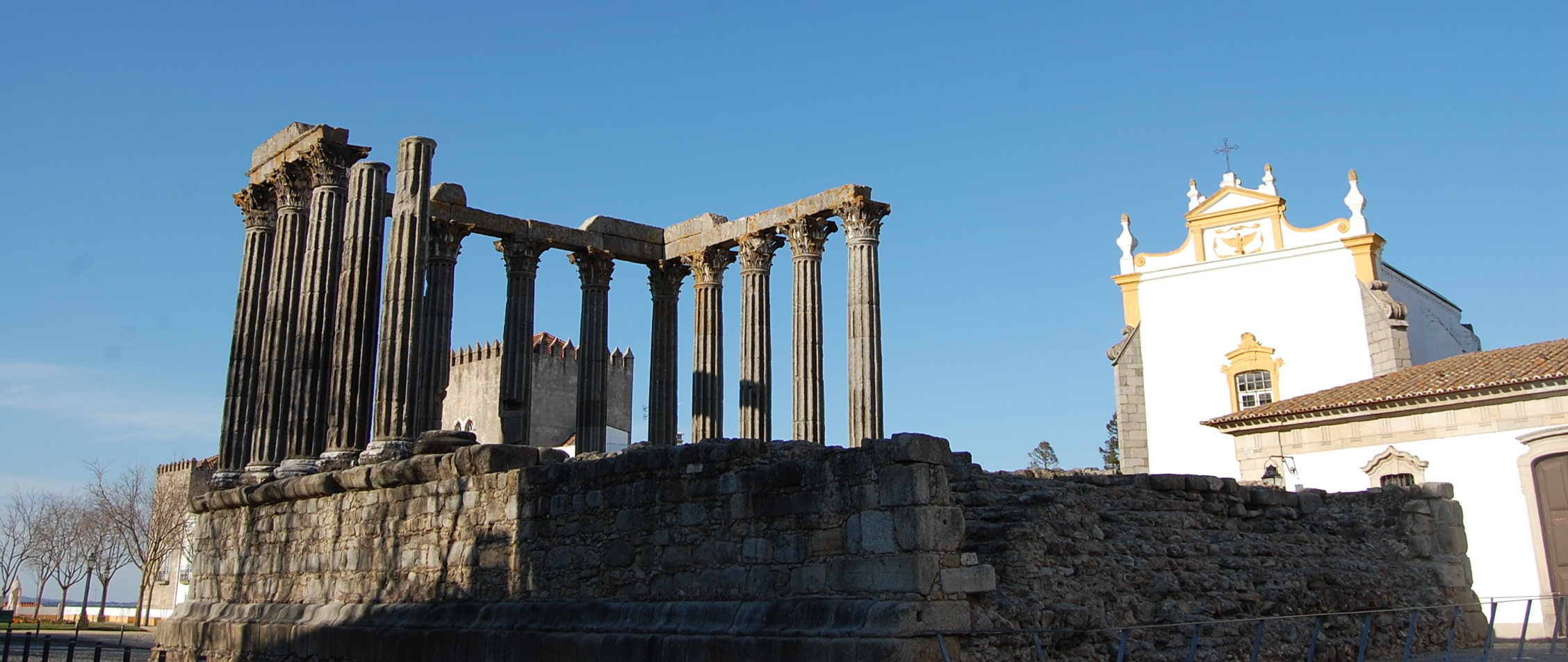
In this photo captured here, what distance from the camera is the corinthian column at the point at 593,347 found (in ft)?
70.1

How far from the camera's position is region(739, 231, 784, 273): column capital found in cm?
2075

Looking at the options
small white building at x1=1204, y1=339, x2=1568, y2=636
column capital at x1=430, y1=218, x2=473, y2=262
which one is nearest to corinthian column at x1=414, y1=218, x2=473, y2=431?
column capital at x1=430, y1=218, x2=473, y2=262

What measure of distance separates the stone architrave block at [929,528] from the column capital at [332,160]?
11191 millimetres

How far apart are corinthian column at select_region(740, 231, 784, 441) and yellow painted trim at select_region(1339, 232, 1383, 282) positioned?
41.3 feet

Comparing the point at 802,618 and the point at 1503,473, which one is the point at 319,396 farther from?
the point at 1503,473

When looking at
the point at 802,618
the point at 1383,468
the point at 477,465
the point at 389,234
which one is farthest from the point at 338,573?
the point at 1383,468

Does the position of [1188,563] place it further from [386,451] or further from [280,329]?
[280,329]

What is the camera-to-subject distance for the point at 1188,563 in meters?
9.36

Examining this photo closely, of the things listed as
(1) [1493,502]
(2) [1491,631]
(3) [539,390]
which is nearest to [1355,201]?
(1) [1493,502]

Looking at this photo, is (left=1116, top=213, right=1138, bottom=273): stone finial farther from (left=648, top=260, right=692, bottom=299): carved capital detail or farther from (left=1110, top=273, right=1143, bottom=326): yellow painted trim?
(left=648, top=260, right=692, bottom=299): carved capital detail

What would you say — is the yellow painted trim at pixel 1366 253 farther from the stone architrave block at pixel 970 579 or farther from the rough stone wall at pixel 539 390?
the rough stone wall at pixel 539 390

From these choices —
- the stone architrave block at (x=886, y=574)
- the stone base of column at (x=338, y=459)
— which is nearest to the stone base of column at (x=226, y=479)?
the stone base of column at (x=338, y=459)

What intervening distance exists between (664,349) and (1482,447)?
13198 mm

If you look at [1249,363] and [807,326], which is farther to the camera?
[1249,363]
